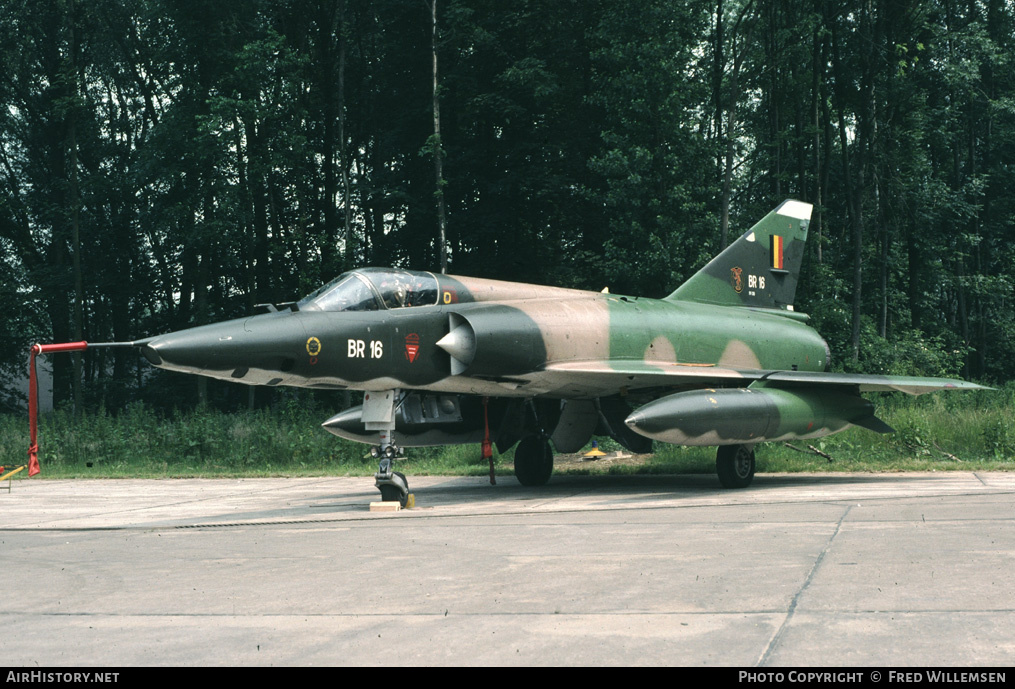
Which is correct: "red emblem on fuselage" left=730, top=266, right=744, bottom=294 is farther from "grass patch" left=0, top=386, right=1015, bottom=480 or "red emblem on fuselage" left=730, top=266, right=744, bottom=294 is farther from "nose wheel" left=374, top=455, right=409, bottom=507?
"nose wheel" left=374, top=455, right=409, bottom=507

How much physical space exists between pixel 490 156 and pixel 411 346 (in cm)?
2189

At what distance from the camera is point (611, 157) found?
2694cm

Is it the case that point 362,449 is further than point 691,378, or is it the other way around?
point 362,449

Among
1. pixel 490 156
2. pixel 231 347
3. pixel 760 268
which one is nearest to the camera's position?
pixel 231 347

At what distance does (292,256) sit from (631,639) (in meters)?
29.5

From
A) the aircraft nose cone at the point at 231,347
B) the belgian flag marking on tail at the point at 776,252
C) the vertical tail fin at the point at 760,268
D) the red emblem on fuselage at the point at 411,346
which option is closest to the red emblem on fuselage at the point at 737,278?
the vertical tail fin at the point at 760,268

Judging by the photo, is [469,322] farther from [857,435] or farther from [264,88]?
[264,88]

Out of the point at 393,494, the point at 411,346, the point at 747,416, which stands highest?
the point at 411,346

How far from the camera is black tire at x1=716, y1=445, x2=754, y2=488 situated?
43.6 feet

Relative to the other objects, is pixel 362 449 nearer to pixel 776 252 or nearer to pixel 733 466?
pixel 776 252

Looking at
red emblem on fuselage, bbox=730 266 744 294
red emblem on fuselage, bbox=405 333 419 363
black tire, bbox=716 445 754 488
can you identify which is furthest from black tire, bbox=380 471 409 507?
red emblem on fuselage, bbox=730 266 744 294

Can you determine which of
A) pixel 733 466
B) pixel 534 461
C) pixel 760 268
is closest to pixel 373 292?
pixel 534 461

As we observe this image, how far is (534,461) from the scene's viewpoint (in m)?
14.8

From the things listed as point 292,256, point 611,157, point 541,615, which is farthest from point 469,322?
point 292,256
